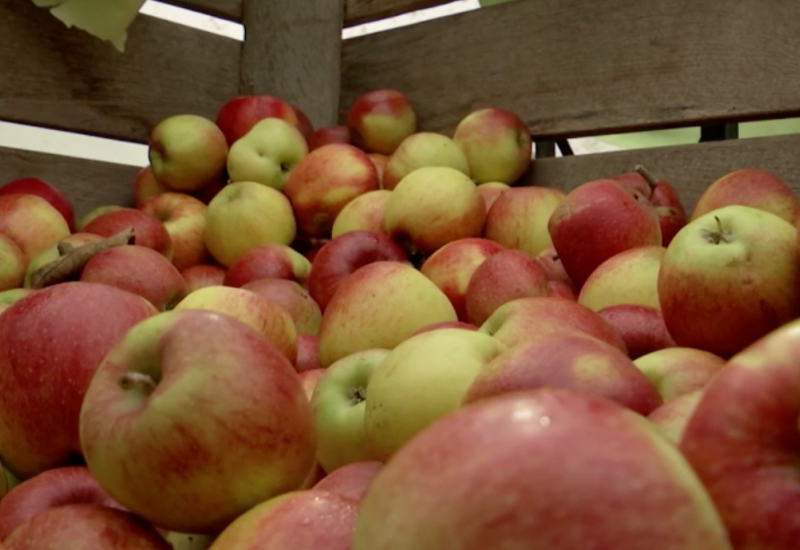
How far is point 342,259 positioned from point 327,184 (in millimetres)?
389

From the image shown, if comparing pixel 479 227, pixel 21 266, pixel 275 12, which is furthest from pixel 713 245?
pixel 275 12

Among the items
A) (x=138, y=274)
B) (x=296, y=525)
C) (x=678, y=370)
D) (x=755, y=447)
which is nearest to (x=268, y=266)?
(x=138, y=274)

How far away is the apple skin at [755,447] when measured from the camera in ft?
1.03

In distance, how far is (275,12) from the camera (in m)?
1.91

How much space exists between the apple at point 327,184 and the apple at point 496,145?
0.19 meters

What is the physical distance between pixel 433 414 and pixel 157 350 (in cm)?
20

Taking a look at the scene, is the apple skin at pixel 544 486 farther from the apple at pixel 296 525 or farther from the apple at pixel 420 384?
the apple at pixel 420 384

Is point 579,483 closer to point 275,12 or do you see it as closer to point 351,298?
point 351,298

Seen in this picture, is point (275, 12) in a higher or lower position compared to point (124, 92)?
higher

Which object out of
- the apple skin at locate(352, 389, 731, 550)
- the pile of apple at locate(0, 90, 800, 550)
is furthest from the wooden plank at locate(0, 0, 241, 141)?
the apple skin at locate(352, 389, 731, 550)

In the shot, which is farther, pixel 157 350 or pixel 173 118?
pixel 173 118

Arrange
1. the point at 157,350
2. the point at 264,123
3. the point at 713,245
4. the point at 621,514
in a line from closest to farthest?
the point at 621,514 < the point at 157,350 < the point at 713,245 < the point at 264,123

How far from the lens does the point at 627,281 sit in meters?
0.96

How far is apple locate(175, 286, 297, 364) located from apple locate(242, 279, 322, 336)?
226mm
